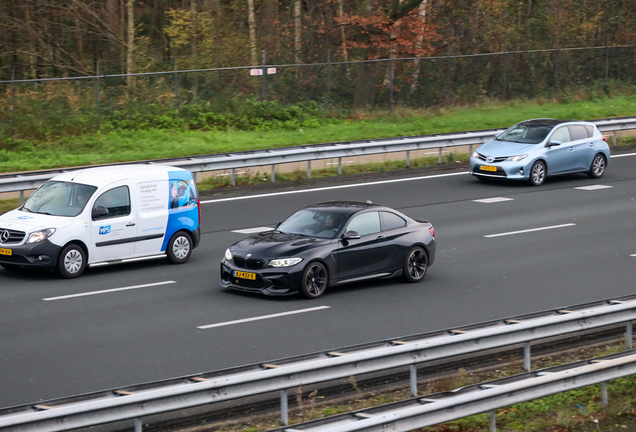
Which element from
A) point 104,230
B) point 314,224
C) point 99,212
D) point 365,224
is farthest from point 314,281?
point 99,212

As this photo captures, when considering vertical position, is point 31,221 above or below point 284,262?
above

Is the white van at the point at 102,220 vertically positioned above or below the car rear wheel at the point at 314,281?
above

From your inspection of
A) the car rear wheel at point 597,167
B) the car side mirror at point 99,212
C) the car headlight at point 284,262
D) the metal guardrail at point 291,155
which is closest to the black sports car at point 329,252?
the car headlight at point 284,262

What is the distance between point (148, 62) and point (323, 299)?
86.6 ft

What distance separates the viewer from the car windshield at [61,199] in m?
14.9

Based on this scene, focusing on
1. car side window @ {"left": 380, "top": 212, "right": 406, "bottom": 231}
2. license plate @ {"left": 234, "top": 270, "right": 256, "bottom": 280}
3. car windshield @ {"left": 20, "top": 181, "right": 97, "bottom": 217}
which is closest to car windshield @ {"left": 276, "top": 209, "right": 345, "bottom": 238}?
car side window @ {"left": 380, "top": 212, "right": 406, "bottom": 231}

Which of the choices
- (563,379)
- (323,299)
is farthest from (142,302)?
(563,379)

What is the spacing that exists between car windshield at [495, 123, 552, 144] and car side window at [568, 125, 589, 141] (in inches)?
25.1

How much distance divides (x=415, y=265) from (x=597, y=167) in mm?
12181

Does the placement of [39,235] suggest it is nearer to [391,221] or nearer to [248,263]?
[248,263]

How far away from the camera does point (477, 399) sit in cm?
783

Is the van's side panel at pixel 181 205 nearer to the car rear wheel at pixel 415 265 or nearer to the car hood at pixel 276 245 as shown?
the car hood at pixel 276 245

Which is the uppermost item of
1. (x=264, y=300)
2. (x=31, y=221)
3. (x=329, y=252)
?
(x=31, y=221)

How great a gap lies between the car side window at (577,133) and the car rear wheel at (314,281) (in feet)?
43.5
